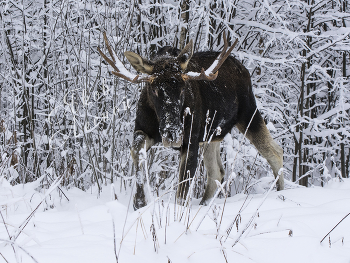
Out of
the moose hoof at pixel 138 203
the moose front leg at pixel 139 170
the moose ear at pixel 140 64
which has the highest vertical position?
the moose ear at pixel 140 64

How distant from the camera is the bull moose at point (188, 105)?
3695mm

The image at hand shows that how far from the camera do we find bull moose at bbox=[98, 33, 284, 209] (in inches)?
145

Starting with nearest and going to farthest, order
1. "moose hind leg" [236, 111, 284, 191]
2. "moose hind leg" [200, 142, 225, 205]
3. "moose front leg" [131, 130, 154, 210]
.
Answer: "moose front leg" [131, 130, 154, 210] → "moose hind leg" [200, 142, 225, 205] → "moose hind leg" [236, 111, 284, 191]

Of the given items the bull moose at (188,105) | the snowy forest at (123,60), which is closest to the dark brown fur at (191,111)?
the bull moose at (188,105)

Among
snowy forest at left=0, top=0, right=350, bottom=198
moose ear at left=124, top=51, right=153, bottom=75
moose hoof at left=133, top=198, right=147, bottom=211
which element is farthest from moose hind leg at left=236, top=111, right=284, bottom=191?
moose hoof at left=133, top=198, right=147, bottom=211

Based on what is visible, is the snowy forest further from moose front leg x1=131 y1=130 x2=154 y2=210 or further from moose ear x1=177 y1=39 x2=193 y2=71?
moose ear x1=177 y1=39 x2=193 y2=71

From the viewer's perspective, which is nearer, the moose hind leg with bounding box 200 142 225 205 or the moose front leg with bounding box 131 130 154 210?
Result: the moose front leg with bounding box 131 130 154 210

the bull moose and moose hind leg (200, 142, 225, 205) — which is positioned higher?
the bull moose

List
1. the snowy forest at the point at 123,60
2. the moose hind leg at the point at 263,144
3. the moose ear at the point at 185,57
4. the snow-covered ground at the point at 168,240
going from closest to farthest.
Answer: the snow-covered ground at the point at 168,240
the moose ear at the point at 185,57
the moose hind leg at the point at 263,144
the snowy forest at the point at 123,60

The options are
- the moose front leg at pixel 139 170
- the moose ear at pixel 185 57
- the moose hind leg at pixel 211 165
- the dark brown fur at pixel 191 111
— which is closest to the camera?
the dark brown fur at pixel 191 111

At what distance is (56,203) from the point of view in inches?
153

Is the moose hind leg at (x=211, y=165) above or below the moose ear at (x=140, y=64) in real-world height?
below

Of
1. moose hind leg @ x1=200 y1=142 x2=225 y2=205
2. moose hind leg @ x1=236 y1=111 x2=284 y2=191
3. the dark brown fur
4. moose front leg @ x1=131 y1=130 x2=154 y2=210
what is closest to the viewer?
the dark brown fur

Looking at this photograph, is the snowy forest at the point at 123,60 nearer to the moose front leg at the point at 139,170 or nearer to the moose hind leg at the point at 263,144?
the moose hind leg at the point at 263,144
